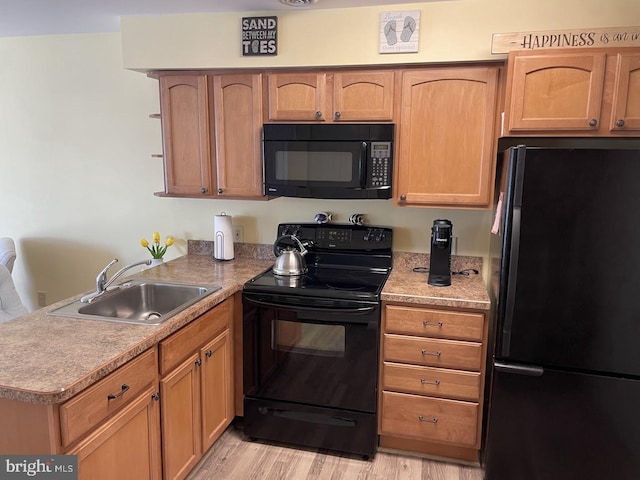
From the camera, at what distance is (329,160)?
2490 mm

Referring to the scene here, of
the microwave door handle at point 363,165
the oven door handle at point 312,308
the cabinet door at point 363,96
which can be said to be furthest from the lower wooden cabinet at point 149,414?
the cabinet door at point 363,96

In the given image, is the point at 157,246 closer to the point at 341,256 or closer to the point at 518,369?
the point at 341,256

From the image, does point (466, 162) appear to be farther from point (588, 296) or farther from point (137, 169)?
point (137, 169)

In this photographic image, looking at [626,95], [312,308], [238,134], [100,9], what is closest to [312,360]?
[312,308]

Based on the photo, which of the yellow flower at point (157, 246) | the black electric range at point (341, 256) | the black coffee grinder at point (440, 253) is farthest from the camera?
the yellow flower at point (157, 246)

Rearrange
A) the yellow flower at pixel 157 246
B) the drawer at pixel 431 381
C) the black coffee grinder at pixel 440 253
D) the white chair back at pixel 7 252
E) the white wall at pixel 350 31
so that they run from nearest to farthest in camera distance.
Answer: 1. the white wall at pixel 350 31
2. the drawer at pixel 431 381
3. the black coffee grinder at pixel 440 253
4. the yellow flower at pixel 157 246
5. the white chair back at pixel 7 252

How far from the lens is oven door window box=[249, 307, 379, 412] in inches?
91.8

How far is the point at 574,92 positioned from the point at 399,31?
2.73 ft

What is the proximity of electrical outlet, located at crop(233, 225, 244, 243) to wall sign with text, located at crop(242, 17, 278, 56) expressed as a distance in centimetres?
106

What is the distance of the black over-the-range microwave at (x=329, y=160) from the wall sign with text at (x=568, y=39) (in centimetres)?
62

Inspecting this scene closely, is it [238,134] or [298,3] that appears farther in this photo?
[238,134]

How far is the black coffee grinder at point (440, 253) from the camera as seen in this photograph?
241 centimetres
